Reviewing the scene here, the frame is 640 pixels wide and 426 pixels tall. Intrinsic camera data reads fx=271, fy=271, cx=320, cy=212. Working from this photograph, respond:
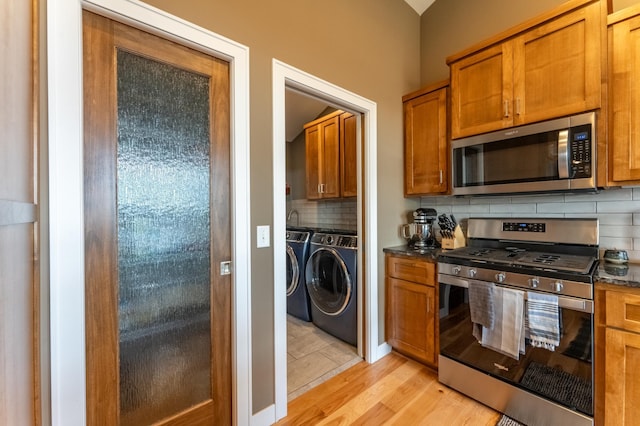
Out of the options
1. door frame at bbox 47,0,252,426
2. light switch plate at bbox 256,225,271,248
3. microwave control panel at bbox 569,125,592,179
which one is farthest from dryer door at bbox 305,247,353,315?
door frame at bbox 47,0,252,426

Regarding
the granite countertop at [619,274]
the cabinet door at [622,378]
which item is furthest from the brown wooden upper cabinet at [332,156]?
the cabinet door at [622,378]

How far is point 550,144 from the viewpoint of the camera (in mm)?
1714

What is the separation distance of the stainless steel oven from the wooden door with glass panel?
1520 mm

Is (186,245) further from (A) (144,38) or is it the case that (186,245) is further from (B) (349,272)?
(B) (349,272)

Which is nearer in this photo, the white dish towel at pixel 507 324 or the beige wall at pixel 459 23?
the white dish towel at pixel 507 324

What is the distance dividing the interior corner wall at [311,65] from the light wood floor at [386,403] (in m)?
0.32

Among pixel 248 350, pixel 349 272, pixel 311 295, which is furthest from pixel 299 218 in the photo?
pixel 248 350

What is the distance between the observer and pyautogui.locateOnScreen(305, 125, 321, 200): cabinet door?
3307 mm

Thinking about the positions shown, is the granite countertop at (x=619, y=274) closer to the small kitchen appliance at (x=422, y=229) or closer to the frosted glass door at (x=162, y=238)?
the small kitchen appliance at (x=422, y=229)

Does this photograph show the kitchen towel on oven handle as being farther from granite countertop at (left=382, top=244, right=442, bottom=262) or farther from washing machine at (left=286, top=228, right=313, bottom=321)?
washing machine at (left=286, top=228, right=313, bottom=321)

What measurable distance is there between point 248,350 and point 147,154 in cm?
115

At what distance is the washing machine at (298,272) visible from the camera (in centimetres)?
304

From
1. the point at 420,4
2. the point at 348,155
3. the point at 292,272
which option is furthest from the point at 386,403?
the point at 420,4

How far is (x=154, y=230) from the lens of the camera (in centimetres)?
129
